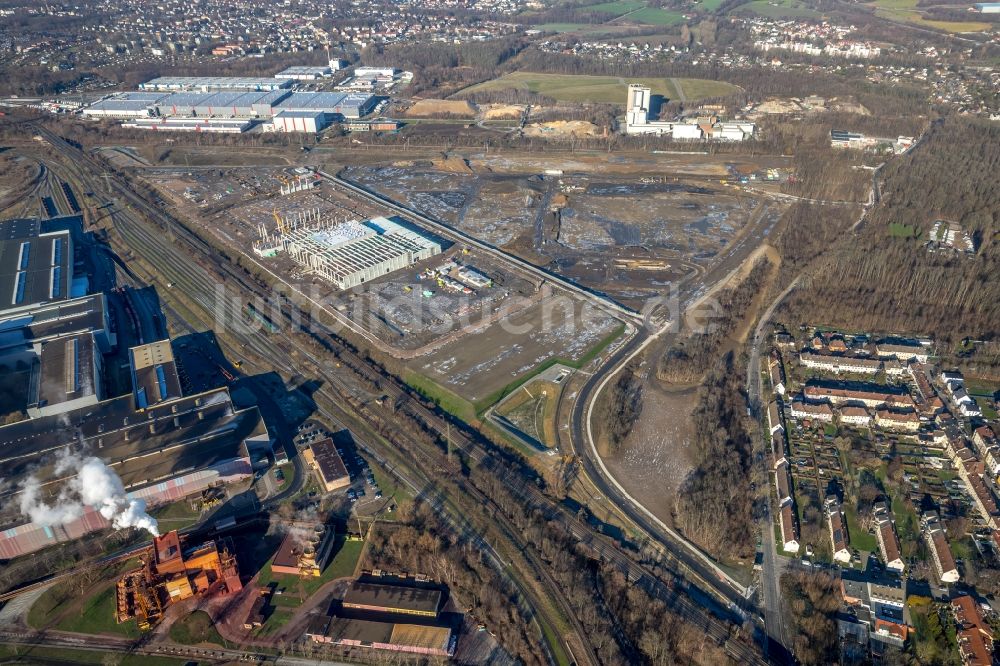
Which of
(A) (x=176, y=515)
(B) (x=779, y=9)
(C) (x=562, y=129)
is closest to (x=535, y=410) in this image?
(A) (x=176, y=515)

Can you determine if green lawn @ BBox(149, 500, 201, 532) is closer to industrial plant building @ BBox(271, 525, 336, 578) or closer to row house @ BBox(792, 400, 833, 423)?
industrial plant building @ BBox(271, 525, 336, 578)

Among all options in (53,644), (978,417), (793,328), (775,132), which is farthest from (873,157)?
(53,644)

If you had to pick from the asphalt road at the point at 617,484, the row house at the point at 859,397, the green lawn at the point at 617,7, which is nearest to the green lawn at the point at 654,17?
the green lawn at the point at 617,7

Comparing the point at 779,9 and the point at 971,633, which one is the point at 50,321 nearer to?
the point at 971,633

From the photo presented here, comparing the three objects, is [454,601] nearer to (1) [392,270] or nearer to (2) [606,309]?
(2) [606,309]

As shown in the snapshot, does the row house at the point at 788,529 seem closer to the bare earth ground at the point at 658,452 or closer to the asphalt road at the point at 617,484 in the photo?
the asphalt road at the point at 617,484
